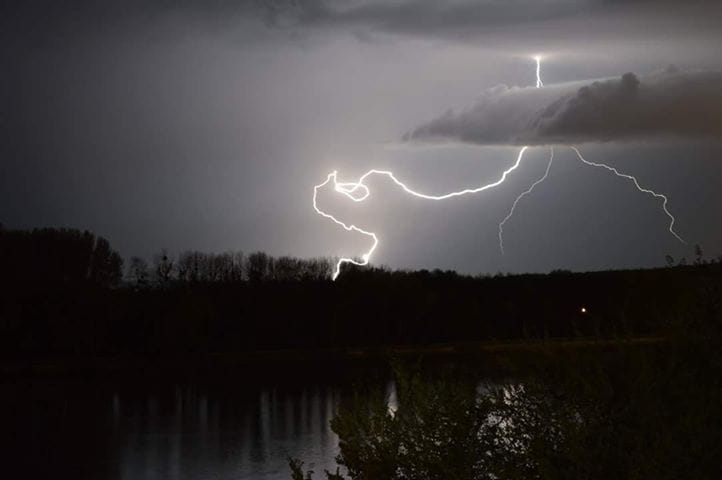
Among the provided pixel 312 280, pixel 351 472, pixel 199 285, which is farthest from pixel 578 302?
pixel 351 472

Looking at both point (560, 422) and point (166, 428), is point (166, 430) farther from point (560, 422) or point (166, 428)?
point (560, 422)

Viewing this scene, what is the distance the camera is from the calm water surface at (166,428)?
87.4ft

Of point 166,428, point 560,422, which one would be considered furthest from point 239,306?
point 560,422

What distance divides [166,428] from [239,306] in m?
43.0

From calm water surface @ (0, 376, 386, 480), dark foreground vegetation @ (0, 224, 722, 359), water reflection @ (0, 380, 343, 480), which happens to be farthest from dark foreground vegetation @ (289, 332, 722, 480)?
dark foreground vegetation @ (0, 224, 722, 359)

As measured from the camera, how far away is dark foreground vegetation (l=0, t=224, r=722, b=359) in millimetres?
68688

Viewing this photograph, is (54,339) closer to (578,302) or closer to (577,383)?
(578,302)

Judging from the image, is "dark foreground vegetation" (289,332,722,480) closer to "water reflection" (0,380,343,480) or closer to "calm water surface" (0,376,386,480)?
"calm water surface" (0,376,386,480)

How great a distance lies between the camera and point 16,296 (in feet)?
225

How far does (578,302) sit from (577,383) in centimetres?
8066

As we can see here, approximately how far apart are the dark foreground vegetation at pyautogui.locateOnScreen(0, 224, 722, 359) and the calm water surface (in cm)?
1200

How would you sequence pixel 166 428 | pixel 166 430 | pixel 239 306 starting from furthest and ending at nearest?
pixel 239 306 < pixel 166 428 < pixel 166 430

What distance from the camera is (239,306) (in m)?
79.9

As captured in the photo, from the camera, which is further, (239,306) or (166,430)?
(239,306)
